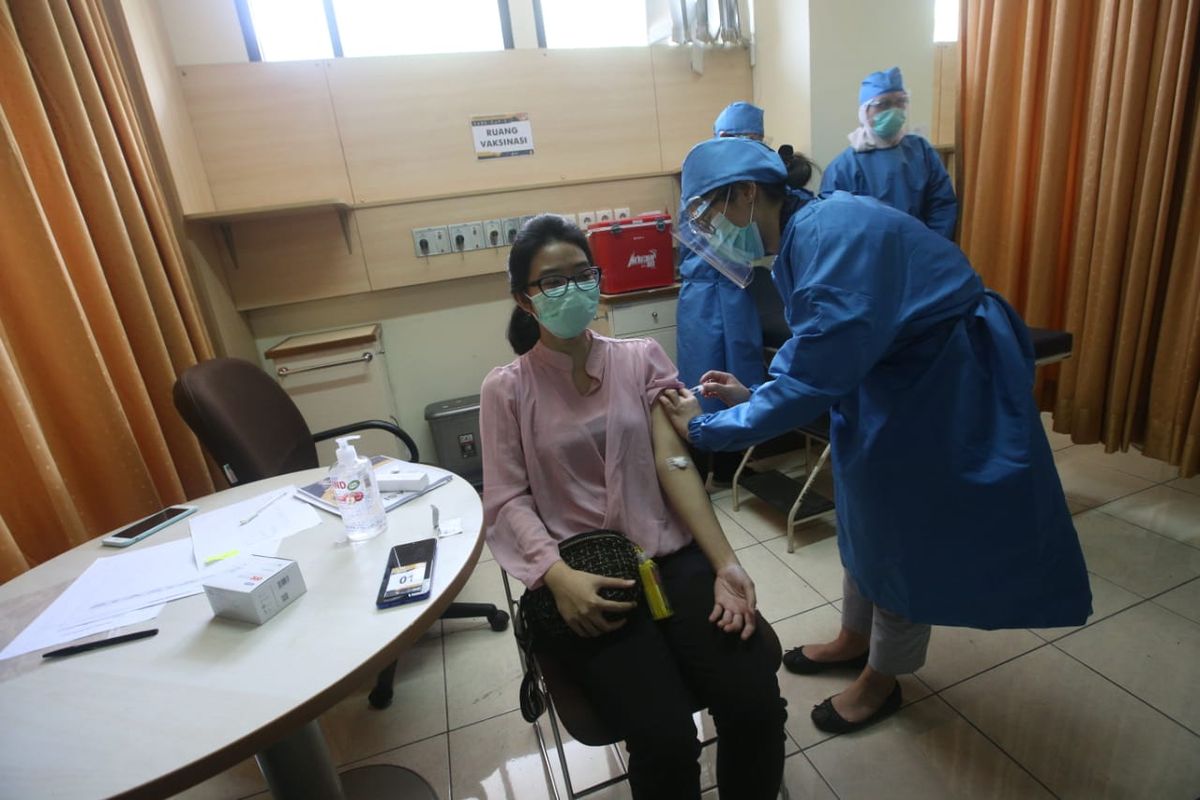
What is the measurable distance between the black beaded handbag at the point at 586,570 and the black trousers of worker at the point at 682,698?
5 cm

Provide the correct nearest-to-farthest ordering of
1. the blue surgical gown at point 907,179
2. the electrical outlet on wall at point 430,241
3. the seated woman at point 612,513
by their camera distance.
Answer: the seated woman at point 612,513
the blue surgical gown at point 907,179
the electrical outlet on wall at point 430,241

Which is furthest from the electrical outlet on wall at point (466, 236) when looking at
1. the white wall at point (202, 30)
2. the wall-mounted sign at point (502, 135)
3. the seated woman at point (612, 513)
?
the seated woman at point (612, 513)

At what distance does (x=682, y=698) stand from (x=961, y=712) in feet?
3.16

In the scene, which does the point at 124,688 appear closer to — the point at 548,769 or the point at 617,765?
the point at 548,769

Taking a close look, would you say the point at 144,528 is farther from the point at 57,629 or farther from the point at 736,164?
the point at 736,164

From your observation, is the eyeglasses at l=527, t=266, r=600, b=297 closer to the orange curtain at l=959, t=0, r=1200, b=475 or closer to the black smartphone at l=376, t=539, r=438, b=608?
the black smartphone at l=376, t=539, r=438, b=608

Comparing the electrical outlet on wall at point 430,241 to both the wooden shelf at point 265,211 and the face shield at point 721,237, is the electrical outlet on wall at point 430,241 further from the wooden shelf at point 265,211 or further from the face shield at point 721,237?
the face shield at point 721,237

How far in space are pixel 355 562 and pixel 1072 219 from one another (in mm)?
2995

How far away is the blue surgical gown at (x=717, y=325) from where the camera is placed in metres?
2.45

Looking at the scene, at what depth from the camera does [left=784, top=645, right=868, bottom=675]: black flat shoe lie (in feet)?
5.36

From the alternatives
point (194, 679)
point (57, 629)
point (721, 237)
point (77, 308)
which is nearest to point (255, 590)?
point (194, 679)

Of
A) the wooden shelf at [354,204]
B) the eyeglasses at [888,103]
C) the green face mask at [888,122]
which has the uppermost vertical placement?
the eyeglasses at [888,103]

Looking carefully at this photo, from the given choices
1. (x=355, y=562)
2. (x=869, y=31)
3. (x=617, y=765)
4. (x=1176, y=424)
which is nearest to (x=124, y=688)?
(x=355, y=562)

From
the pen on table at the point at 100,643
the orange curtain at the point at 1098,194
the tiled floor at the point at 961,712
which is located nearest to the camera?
the pen on table at the point at 100,643
